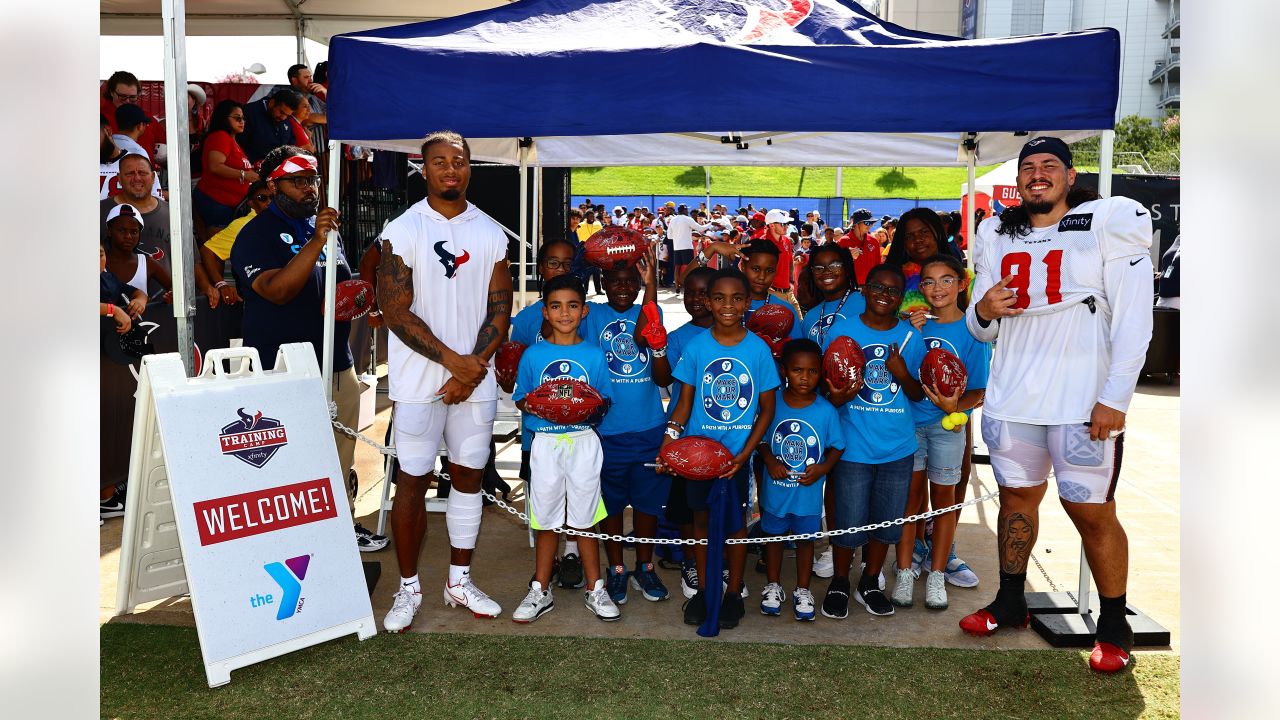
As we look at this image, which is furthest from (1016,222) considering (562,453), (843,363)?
(562,453)

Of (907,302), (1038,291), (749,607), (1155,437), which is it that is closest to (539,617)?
(749,607)

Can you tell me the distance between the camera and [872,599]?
4.63 metres

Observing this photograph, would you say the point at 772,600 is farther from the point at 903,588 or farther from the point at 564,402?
the point at 564,402

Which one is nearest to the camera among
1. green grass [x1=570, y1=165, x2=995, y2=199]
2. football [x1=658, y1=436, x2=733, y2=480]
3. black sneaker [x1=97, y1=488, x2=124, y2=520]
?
football [x1=658, y1=436, x2=733, y2=480]

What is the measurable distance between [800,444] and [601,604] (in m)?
1.19

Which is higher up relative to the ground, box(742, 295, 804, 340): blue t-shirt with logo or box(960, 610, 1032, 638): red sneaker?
box(742, 295, 804, 340): blue t-shirt with logo

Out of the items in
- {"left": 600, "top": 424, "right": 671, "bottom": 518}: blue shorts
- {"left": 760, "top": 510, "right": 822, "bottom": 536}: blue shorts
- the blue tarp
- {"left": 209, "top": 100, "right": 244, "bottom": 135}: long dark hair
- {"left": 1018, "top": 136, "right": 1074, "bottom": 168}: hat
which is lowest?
{"left": 760, "top": 510, "right": 822, "bottom": 536}: blue shorts

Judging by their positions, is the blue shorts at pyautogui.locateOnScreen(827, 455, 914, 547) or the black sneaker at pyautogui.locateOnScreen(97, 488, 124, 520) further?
the black sneaker at pyautogui.locateOnScreen(97, 488, 124, 520)

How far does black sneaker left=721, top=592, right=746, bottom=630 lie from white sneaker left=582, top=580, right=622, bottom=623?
0.50 meters

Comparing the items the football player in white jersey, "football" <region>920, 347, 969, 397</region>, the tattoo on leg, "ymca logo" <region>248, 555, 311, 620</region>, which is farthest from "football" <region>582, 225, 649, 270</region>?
the tattoo on leg

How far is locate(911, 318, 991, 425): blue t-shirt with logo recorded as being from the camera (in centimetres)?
469

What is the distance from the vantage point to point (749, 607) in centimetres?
472

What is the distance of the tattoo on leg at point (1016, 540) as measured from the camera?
4297mm

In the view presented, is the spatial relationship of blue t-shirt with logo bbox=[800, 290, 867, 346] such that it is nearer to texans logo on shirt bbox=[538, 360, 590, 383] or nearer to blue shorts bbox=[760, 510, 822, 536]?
blue shorts bbox=[760, 510, 822, 536]
